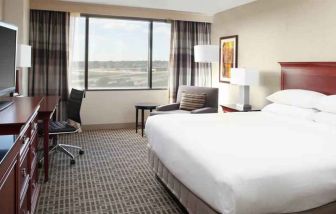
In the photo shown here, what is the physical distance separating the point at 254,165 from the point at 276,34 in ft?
10.9

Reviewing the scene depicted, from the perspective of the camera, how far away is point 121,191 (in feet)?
10.6

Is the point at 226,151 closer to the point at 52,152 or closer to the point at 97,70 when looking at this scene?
the point at 52,152

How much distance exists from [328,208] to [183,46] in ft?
16.2

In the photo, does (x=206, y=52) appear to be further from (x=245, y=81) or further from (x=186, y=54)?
(x=245, y=81)

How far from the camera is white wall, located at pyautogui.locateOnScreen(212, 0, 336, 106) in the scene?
389 centimetres

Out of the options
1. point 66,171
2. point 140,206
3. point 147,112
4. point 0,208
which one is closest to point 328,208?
point 140,206

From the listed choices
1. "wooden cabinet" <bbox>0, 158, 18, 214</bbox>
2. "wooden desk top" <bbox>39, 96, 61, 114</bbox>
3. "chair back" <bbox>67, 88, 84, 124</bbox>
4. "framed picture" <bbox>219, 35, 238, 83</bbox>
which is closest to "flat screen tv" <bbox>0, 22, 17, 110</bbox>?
"wooden desk top" <bbox>39, 96, 61, 114</bbox>

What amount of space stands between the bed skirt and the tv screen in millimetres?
1521

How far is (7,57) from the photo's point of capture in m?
2.34

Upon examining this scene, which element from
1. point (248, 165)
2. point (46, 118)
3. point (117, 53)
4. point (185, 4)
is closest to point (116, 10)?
point (117, 53)

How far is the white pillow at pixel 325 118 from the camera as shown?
10.4 ft

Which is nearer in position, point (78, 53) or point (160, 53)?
point (78, 53)

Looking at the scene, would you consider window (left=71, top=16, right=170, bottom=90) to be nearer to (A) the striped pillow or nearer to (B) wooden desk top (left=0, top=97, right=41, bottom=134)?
(A) the striped pillow

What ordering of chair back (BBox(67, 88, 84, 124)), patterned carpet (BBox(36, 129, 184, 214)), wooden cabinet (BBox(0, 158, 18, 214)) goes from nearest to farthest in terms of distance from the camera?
wooden cabinet (BBox(0, 158, 18, 214))
patterned carpet (BBox(36, 129, 184, 214))
chair back (BBox(67, 88, 84, 124))
